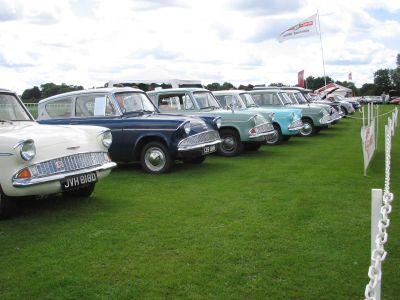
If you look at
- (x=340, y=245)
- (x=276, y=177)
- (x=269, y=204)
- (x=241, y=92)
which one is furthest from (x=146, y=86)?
(x=340, y=245)

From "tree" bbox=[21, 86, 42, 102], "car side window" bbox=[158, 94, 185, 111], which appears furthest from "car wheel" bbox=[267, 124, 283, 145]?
"tree" bbox=[21, 86, 42, 102]

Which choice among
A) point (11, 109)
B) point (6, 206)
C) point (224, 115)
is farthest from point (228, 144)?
point (6, 206)

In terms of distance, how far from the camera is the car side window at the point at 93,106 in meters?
10.6

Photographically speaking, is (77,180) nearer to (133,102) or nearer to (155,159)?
(155,159)

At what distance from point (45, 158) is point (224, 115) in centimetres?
727

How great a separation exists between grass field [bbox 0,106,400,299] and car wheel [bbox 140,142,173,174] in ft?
2.66

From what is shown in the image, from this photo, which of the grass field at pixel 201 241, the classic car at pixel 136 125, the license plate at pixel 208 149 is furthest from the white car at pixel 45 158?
the license plate at pixel 208 149

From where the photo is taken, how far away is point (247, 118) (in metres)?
13.3

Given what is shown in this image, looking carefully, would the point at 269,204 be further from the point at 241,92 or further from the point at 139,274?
the point at 241,92

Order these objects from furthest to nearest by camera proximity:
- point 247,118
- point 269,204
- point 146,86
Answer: point 146,86 < point 247,118 < point 269,204

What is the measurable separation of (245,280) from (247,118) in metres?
9.05

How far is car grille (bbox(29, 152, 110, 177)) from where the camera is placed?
21.1 feet

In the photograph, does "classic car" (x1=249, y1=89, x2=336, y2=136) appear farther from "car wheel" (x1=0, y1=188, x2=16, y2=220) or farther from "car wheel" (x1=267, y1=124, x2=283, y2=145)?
"car wheel" (x1=0, y1=188, x2=16, y2=220)

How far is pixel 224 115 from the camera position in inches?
523
